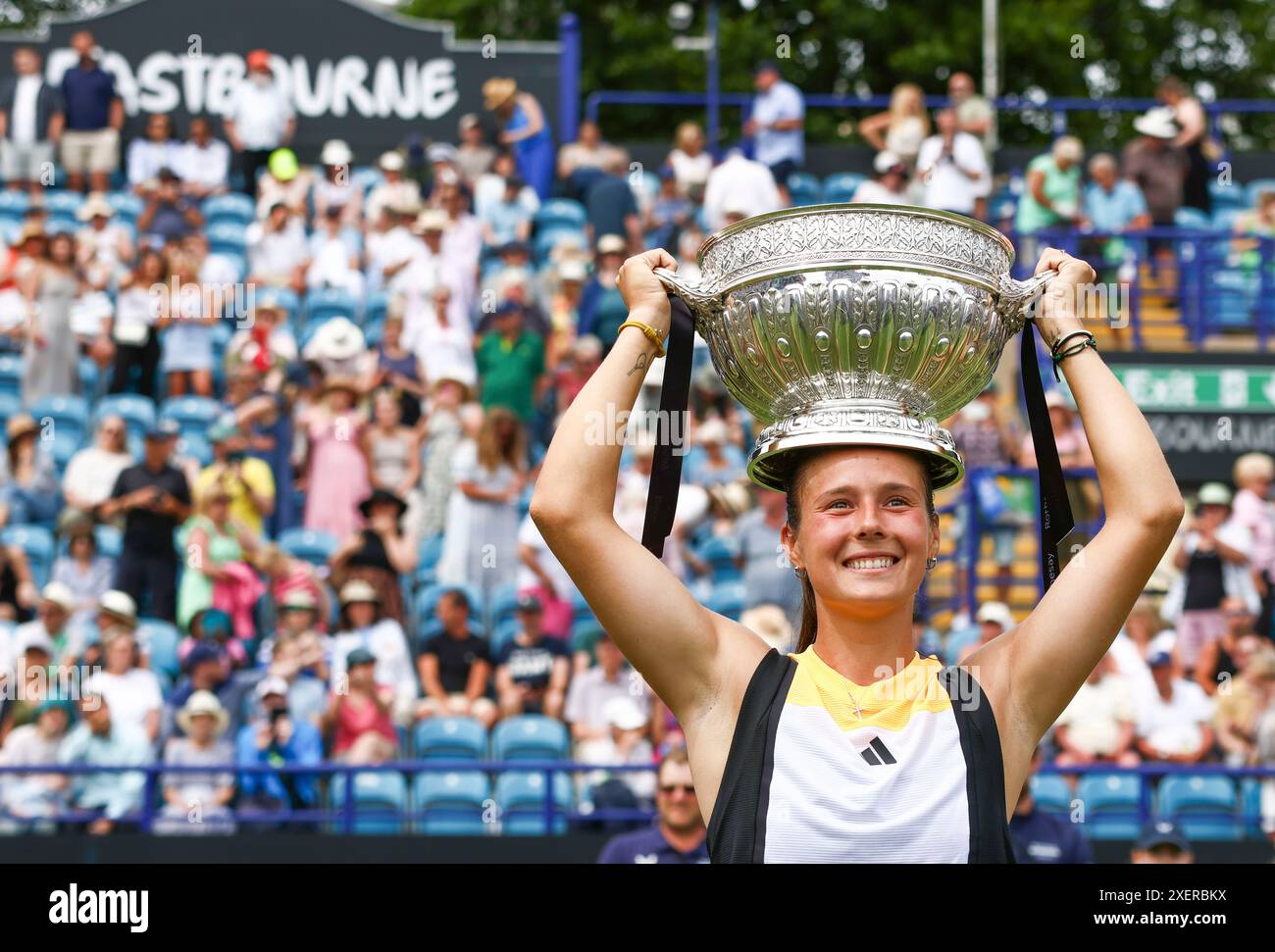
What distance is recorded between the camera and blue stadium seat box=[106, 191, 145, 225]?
42.7 feet

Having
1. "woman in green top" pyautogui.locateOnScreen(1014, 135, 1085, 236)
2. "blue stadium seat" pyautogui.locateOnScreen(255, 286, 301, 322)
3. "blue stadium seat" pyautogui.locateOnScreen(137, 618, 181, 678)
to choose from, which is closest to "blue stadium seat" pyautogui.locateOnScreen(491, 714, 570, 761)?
"blue stadium seat" pyautogui.locateOnScreen(137, 618, 181, 678)

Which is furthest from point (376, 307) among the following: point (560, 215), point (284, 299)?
point (560, 215)

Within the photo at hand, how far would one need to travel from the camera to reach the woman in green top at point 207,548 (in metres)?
9.47

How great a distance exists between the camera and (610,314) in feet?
36.5

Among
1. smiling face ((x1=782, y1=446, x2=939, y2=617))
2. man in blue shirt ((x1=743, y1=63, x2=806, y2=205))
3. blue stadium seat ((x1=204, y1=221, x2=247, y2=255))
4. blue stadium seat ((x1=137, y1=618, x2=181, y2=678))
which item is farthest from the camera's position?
man in blue shirt ((x1=743, y1=63, x2=806, y2=205))

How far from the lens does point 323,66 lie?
592 inches

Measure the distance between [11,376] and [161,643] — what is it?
294 cm

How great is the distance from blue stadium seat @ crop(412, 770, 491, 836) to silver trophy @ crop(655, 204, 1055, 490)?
536cm

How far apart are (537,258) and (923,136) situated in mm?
2786

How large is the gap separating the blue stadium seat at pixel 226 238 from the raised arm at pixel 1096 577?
990 centimetres

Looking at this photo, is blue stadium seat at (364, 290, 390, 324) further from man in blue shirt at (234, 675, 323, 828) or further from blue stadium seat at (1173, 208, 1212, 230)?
blue stadium seat at (1173, 208, 1212, 230)

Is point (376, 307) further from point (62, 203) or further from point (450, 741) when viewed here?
point (450, 741)

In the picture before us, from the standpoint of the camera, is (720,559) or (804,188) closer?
(720,559)

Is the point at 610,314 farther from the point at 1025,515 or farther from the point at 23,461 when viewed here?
the point at 23,461
